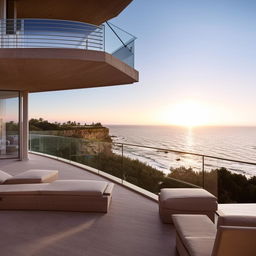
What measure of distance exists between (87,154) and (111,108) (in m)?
31.2

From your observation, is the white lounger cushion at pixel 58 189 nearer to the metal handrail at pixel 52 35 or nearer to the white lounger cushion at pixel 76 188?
the white lounger cushion at pixel 76 188

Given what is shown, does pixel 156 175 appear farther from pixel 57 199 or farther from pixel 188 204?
pixel 57 199

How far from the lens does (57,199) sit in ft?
15.0

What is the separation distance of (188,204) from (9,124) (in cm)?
891

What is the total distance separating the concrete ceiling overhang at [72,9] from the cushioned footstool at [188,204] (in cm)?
899

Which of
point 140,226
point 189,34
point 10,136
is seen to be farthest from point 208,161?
point 189,34

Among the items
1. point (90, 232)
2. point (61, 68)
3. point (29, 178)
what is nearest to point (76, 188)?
point (90, 232)

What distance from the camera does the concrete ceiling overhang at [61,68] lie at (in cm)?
640

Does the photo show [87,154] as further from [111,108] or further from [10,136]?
[111,108]

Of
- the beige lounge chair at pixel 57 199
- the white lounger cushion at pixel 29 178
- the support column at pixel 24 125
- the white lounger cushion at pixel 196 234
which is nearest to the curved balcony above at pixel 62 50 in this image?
the white lounger cushion at pixel 29 178

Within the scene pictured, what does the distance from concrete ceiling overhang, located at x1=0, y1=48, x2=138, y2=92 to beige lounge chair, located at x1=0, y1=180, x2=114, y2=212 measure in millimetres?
3145

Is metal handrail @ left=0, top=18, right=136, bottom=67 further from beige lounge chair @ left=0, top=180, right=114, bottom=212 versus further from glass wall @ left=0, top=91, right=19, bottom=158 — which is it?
glass wall @ left=0, top=91, right=19, bottom=158

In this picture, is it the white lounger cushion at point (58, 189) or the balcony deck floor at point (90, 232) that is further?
the white lounger cushion at point (58, 189)

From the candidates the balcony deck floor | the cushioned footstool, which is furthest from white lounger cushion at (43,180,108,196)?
the cushioned footstool
